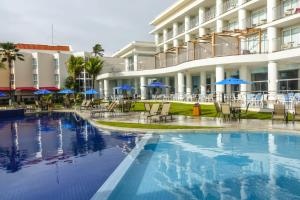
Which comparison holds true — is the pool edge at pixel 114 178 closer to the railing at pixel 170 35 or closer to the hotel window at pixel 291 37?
the hotel window at pixel 291 37

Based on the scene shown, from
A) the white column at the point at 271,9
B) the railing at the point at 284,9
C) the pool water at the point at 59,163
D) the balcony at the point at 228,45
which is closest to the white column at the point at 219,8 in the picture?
the balcony at the point at 228,45

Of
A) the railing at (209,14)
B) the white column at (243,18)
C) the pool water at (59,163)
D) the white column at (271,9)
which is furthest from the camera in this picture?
the railing at (209,14)

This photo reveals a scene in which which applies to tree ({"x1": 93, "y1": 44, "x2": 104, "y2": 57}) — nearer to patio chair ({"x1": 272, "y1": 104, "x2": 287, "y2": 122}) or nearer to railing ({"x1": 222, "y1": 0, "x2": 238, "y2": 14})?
railing ({"x1": 222, "y1": 0, "x2": 238, "y2": 14})

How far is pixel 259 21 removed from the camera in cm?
2805

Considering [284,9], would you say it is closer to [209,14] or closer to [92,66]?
[209,14]

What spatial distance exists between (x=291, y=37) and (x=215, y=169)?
72.7 feet

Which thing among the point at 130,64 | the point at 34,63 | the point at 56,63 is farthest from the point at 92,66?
the point at 34,63

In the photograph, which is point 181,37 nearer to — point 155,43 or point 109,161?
point 155,43

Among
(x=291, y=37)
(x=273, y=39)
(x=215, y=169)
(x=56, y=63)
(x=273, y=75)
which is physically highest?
(x=56, y=63)

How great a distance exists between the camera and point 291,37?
2481cm

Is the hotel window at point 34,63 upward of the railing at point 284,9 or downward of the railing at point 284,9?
downward

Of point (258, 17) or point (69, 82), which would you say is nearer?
point (258, 17)

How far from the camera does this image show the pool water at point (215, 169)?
604cm

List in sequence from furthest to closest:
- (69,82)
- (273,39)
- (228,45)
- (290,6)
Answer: (69,82), (228,45), (290,6), (273,39)
